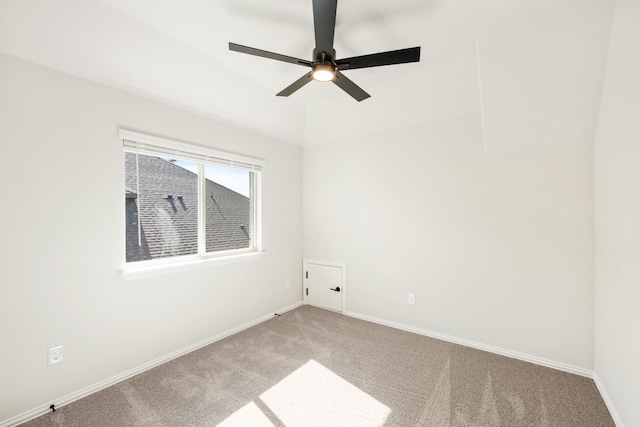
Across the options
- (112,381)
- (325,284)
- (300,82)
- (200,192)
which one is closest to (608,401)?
(325,284)

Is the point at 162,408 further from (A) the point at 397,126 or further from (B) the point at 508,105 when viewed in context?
(B) the point at 508,105

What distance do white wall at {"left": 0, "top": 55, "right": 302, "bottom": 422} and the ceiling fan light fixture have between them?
1451mm

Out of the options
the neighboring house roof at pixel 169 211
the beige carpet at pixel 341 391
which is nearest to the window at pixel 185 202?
the neighboring house roof at pixel 169 211

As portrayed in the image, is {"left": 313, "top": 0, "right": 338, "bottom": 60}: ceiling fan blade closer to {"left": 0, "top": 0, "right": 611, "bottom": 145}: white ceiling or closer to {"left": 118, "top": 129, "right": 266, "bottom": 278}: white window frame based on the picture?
{"left": 0, "top": 0, "right": 611, "bottom": 145}: white ceiling

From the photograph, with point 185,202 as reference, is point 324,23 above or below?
above

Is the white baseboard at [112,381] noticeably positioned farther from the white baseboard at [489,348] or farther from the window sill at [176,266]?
the white baseboard at [489,348]

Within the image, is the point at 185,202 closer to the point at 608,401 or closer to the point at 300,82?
the point at 300,82

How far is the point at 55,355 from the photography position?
72.7 inches

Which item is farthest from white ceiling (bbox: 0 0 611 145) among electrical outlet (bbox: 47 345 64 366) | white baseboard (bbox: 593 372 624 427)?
white baseboard (bbox: 593 372 624 427)

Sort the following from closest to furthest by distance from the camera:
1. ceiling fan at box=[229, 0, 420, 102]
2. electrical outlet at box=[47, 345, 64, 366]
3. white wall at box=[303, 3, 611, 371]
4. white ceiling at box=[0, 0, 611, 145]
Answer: ceiling fan at box=[229, 0, 420, 102]
white ceiling at box=[0, 0, 611, 145]
electrical outlet at box=[47, 345, 64, 366]
white wall at box=[303, 3, 611, 371]

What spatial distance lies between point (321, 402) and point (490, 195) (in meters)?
2.27

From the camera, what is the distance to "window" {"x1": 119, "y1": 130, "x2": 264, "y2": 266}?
2.30 metres

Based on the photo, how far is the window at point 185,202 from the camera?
7.56ft

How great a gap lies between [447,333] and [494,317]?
482 millimetres
